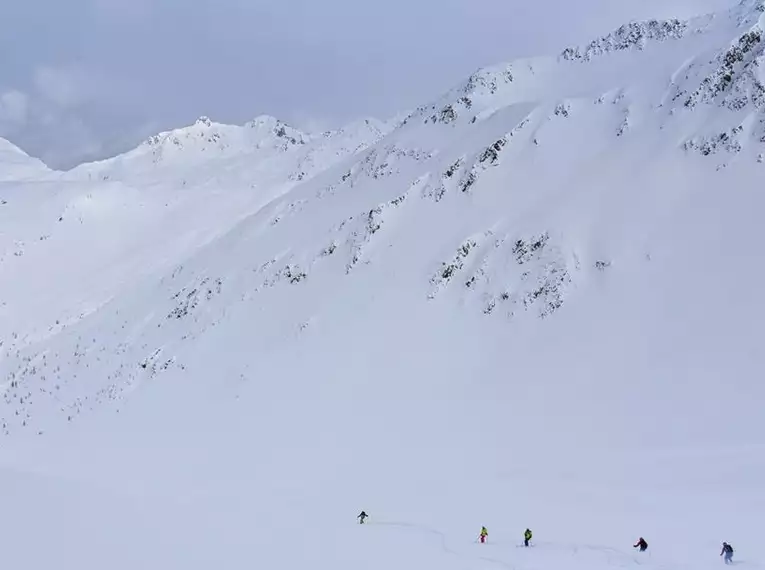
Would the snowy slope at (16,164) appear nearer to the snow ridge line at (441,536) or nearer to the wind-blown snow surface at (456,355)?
the wind-blown snow surface at (456,355)

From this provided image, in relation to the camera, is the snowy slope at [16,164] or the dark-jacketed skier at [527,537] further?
the snowy slope at [16,164]

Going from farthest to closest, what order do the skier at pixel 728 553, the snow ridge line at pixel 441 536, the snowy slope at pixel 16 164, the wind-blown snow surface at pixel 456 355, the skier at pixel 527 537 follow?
the snowy slope at pixel 16 164, the wind-blown snow surface at pixel 456 355, the skier at pixel 527 537, the snow ridge line at pixel 441 536, the skier at pixel 728 553

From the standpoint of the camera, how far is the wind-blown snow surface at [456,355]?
21.5 metres

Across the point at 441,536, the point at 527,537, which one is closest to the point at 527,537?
the point at 527,537

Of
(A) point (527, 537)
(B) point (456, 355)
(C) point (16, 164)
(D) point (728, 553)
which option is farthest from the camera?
(C) point (16, 164)

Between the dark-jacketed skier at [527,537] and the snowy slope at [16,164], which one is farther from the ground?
the snowy slope at [16,164]

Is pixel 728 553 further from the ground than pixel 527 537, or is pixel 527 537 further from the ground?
pixel 527 537

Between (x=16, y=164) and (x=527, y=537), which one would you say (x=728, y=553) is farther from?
(x=16, y=164)

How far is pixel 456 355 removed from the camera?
36.2 meters

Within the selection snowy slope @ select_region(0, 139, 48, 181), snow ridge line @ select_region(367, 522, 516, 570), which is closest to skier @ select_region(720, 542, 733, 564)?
snow ridge line @ select_region(367, 522, 516, 570)

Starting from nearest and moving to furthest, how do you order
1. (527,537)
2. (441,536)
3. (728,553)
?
(728,553)
(527,537)
(441,536)

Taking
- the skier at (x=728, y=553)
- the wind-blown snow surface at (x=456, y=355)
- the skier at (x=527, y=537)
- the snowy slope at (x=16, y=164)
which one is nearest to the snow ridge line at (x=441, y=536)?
the wind-blown snow surface at (x=456, y=355)

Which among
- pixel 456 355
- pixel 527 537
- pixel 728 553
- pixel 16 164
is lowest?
pixel 728 553

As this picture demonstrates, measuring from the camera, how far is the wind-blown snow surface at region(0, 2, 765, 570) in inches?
846
